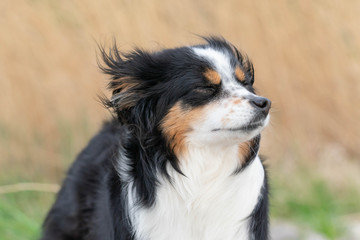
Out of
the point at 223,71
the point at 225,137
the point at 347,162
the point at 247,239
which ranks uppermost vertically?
the point at 223,71

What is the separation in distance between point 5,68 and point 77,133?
2.96ft

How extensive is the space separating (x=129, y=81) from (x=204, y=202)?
0.77 meters

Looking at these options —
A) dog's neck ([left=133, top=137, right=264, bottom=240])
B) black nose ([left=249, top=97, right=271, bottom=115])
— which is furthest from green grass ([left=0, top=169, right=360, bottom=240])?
black nose ([left=249, top=97, right=271, bottom=115])

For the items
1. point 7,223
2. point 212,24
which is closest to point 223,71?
point 7,223

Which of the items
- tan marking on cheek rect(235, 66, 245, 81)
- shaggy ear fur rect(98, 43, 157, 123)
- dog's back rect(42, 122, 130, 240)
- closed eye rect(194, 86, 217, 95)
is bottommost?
dog's back rect(42, 122, 130, 240)

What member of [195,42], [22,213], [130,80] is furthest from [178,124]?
[195,42]

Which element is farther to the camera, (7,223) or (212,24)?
(212,24)

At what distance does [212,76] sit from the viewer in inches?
A: 124

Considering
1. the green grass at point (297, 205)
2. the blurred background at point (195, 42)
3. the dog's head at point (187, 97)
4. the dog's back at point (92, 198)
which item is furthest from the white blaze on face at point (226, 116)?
the blurred background at point (195, 42)

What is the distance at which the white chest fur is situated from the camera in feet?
10.5

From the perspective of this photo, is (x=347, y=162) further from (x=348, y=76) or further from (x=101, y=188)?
(x=101, y=188)

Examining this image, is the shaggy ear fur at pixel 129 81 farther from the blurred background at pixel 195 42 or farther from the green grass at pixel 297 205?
the blurred background at pixel 195 42

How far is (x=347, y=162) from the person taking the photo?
6133mm

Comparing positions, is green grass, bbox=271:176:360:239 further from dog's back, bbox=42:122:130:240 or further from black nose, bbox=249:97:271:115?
black nose, bbox=249:97:271:115
